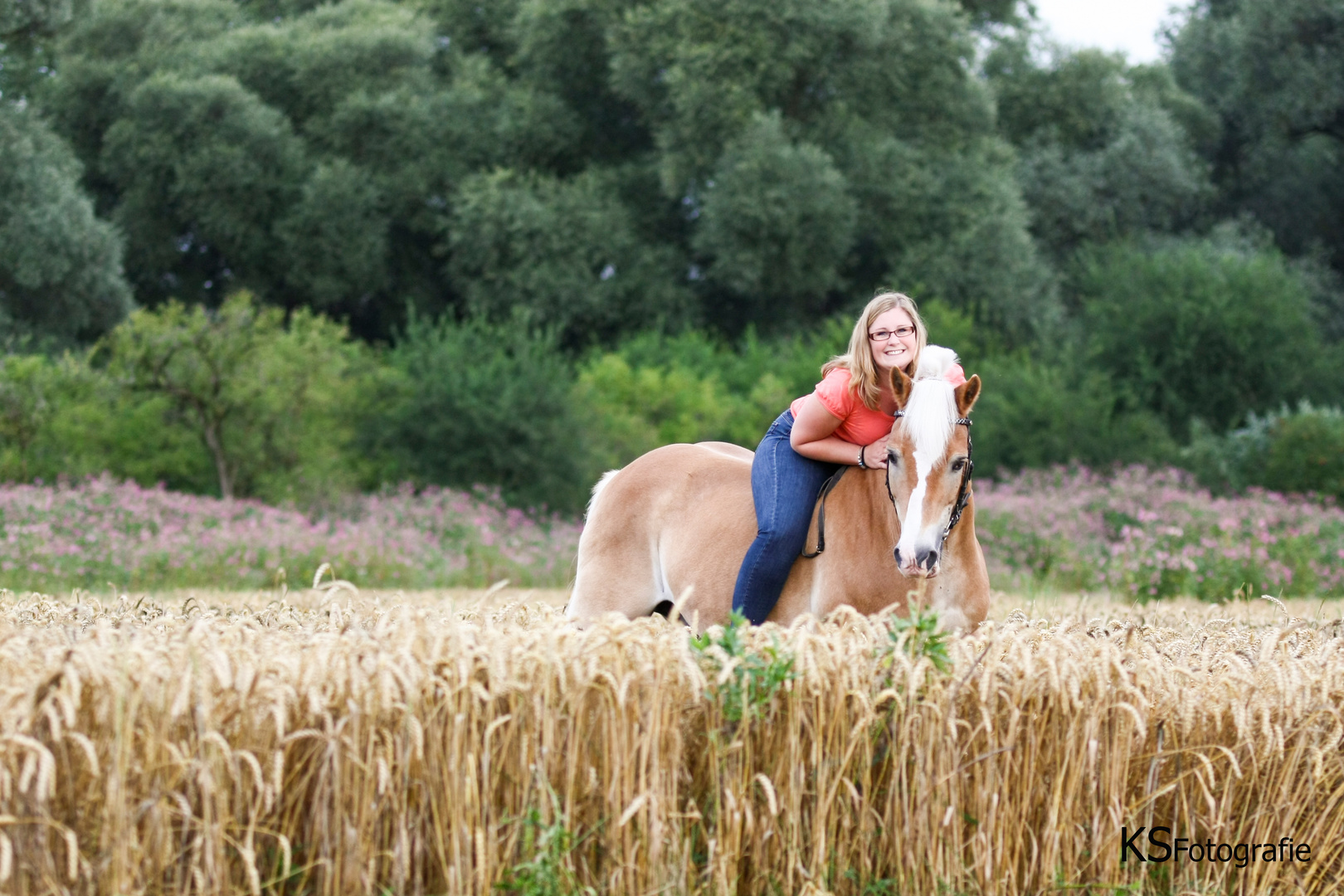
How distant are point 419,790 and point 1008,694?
5.81 feet

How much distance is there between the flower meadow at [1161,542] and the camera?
40.2 feet

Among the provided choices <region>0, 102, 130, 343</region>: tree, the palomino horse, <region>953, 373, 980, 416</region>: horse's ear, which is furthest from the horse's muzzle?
<region>0, 102, 130, 343</region>: tree

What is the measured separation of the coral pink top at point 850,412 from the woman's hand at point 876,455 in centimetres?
20

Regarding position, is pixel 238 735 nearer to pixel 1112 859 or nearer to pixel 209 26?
pixel 1112 859

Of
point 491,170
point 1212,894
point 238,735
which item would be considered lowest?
point 1212,894

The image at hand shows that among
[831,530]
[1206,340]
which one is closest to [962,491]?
[831,530]

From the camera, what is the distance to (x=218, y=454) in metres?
18.1

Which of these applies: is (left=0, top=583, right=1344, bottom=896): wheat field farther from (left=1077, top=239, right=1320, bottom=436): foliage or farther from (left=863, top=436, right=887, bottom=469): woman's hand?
(left=1077, top=239, right=1320, bottom=436): foliage

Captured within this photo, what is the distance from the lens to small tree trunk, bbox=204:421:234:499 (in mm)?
17984

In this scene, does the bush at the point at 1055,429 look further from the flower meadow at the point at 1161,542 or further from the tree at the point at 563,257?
the tree at the point at 563,257

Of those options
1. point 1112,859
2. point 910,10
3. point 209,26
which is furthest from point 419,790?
point 209,26

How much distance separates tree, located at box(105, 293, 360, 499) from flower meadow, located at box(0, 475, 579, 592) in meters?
1.55

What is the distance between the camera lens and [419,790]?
11.1 ft

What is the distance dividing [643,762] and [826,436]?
6.95 ft
